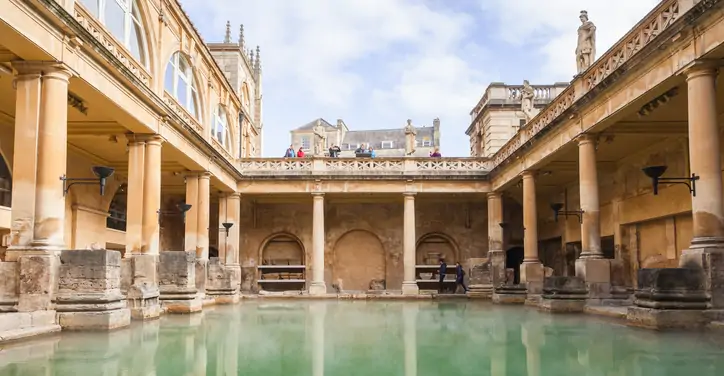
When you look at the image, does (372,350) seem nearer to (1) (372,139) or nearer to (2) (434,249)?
(2) (434,249)

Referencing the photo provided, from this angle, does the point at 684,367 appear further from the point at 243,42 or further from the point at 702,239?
the point at 243,42

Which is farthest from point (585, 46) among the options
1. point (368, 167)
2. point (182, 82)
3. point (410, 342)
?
point (368, 167)

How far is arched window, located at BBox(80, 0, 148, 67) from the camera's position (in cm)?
1390

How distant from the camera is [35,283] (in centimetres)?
1040

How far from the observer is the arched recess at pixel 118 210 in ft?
79.1

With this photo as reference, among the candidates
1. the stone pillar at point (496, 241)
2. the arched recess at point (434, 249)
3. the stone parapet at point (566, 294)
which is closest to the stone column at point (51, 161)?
the stone parapet at point (566, 294)

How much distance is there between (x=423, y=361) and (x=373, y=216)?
24.8 metres

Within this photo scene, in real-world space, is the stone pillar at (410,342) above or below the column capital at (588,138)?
below

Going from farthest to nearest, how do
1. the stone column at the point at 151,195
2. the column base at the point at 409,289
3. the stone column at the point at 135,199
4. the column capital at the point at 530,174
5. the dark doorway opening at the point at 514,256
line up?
the dark doorway opening at the point at 514,256 < the column base at the point at 409,289 < the column capital at the point at 530,174 < the stone column at the point at 151,195 < the stone column at the point at 135,199

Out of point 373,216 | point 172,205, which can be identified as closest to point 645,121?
point 373,216

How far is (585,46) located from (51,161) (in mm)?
12877

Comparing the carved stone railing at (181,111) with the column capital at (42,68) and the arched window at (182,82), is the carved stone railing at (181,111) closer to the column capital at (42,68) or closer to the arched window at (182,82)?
the arched window at (182,82)

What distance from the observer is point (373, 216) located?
32.4m

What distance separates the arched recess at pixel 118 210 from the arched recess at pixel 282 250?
329 inches
